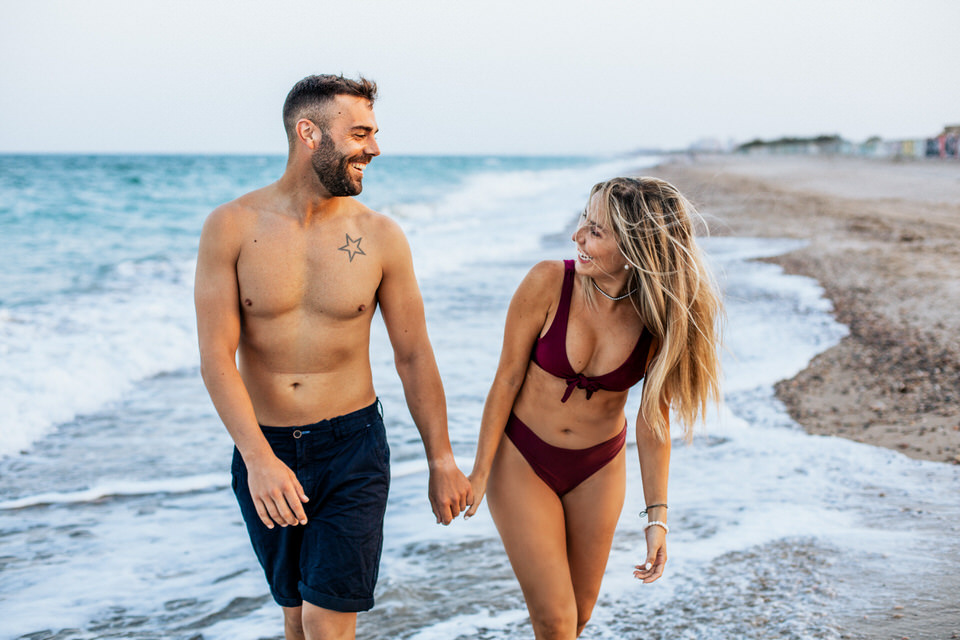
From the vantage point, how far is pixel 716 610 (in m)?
3.52

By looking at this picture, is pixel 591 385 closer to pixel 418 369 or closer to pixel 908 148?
pixel 418 369

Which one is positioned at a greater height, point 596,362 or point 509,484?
A: point 596,362

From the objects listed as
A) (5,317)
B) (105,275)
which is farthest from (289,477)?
(105,275)

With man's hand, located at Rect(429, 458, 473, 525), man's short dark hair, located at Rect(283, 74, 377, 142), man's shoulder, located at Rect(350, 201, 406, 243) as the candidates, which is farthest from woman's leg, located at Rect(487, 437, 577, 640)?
man's short dark hair, located at Rect(283, 74, 377, 142)

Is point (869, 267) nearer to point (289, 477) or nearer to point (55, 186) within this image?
point (289, 477)

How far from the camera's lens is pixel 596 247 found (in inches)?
111

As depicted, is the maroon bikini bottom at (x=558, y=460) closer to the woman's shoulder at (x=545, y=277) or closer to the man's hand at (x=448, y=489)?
the man's hand at (x=448, y=489)

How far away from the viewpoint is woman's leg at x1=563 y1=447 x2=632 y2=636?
2.97 metres

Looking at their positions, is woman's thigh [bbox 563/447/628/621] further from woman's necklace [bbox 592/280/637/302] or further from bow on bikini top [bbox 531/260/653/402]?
woman's necklace [bbox 592/280/637/302]

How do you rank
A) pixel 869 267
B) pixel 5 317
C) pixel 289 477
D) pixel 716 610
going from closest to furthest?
pixel 289 477
pixel 716 610
pixel 5 317
pixel 869 267

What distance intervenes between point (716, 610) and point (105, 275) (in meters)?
12.7

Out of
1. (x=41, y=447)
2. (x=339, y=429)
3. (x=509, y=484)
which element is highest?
(x=339, y=429)

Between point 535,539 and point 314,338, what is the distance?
3.44ft

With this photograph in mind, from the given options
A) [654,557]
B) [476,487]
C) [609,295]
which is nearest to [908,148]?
[609,295]
